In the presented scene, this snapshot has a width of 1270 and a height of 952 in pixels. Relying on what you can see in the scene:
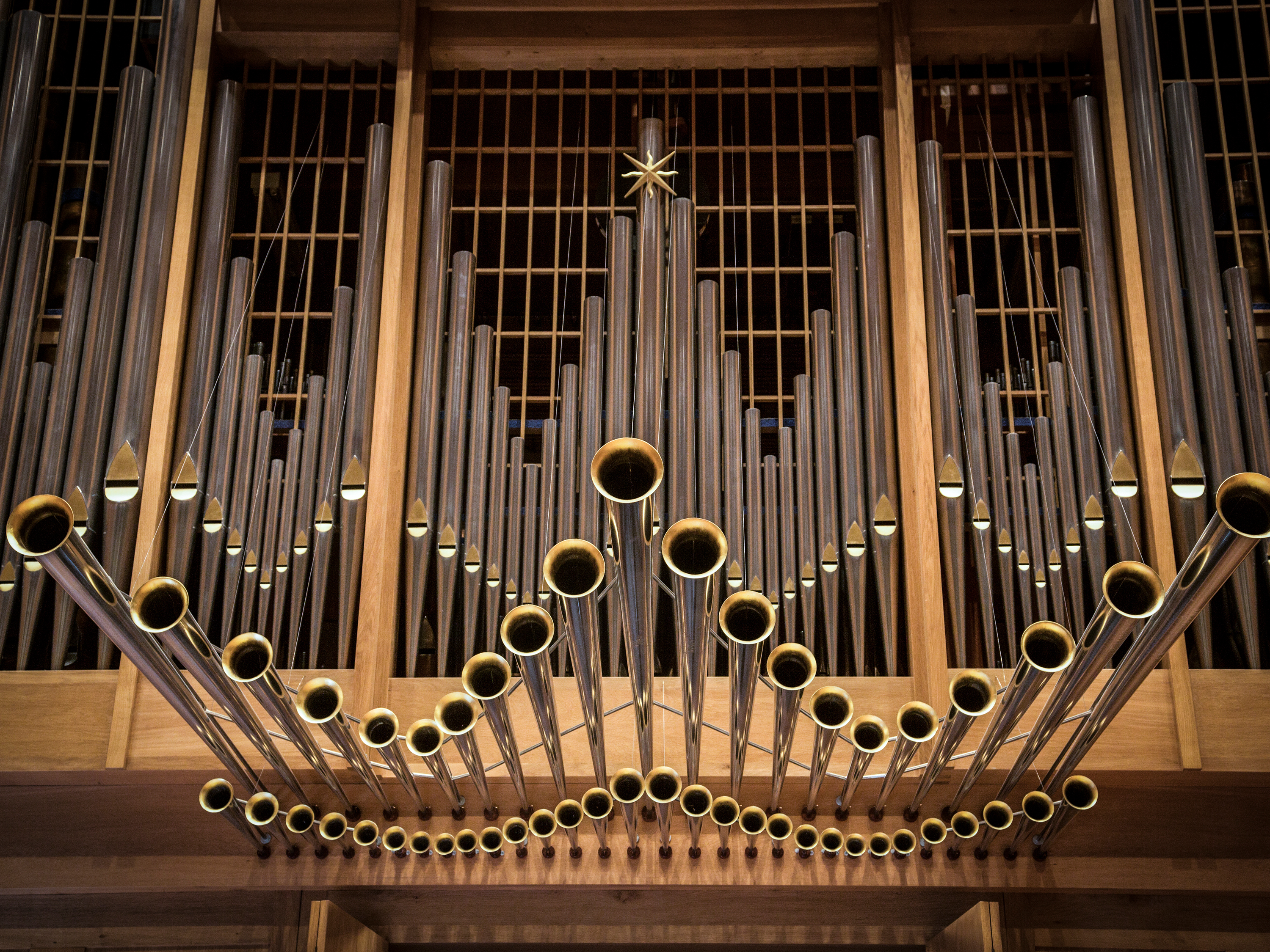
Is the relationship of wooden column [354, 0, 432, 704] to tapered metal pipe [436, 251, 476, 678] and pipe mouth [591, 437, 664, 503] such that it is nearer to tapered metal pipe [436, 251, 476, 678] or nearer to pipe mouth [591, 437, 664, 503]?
tapered metal pipe [436, 251, 476, 678]

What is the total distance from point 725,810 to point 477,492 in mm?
1540

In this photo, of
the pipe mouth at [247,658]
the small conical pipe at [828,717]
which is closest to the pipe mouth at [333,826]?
the pipe mouth at [247,658]

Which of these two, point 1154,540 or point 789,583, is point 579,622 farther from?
point 1154,540

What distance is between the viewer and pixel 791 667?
10.2ft

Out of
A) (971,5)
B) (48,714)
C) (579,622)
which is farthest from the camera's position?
(971,5)

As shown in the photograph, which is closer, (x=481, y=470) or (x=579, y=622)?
(x=579, y=622)

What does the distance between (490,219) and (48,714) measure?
138 inches

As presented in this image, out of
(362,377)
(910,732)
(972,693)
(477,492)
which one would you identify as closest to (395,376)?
(362,377)

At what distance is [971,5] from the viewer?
Answer: 552 cm

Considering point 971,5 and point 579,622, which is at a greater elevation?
point 971,5

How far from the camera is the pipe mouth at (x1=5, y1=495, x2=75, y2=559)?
2656 millimetres

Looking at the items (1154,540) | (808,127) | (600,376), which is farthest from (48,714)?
(808,127)

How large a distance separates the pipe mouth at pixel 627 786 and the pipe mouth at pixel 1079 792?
1349mm

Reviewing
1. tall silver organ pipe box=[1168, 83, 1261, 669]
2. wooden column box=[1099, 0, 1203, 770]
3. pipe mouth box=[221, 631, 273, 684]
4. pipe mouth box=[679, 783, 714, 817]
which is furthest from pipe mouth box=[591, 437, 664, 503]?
tall silver organ pipe box=[1168, 83, 1261, 669]
